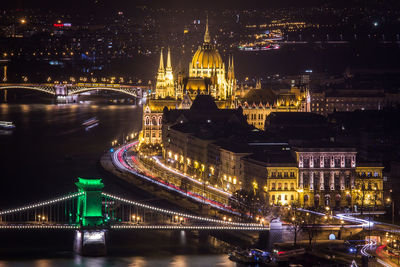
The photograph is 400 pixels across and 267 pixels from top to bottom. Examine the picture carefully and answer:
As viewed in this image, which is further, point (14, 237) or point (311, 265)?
point (14, 237)

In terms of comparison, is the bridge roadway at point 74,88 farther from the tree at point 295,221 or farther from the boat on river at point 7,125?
the tree at point 295,221

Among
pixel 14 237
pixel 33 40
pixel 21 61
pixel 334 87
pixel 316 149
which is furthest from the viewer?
pixel 33 40

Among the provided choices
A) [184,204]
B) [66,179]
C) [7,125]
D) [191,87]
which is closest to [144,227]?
[184,204]

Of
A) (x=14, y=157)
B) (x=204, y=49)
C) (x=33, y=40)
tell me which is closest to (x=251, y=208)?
(x=14, y=157)

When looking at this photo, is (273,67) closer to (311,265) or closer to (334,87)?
(334,87)

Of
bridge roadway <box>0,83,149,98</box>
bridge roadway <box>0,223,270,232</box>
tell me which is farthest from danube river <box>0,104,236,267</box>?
bridge roadway <box>0,83,149,98</box>
